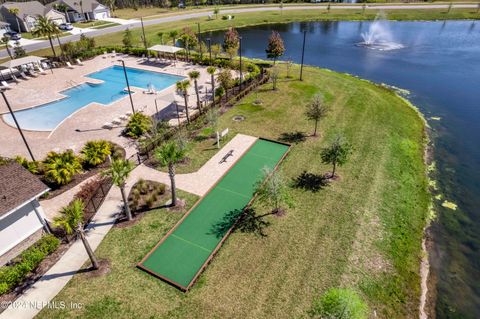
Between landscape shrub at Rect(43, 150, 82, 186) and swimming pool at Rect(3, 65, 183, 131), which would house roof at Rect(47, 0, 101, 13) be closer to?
swimming pool at Rect(3, 65, 183, 131)

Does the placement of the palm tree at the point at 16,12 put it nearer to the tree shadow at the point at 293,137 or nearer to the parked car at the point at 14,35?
the parked car at the point at 14,35

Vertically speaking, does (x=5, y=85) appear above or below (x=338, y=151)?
below

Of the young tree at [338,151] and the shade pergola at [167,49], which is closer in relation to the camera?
the young tree at [338,151]

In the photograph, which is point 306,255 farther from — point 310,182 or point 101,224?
point 101,224

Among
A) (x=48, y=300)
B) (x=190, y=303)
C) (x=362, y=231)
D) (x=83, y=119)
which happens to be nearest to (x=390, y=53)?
(x=362, y=231)

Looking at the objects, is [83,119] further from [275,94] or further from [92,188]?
[275,94]

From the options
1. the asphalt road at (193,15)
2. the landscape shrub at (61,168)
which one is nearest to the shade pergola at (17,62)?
the asphalt road at (193,15)

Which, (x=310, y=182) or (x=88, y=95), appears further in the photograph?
(x=88, y=95)

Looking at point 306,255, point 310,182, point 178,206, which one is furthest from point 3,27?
point 306,255
